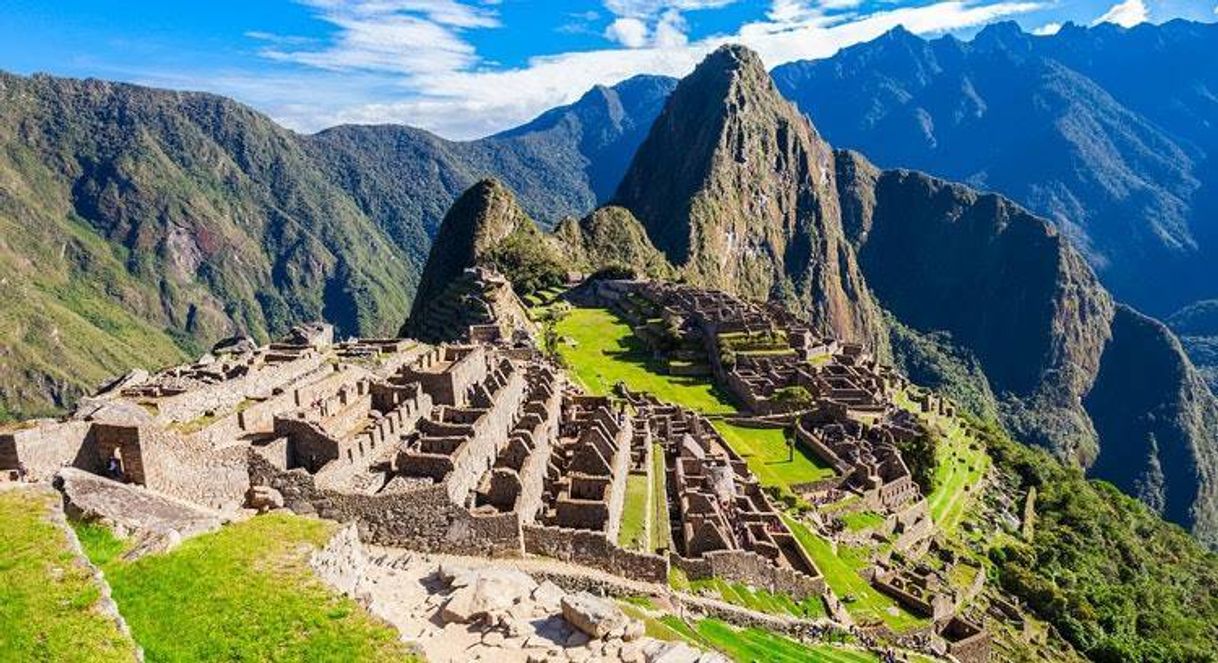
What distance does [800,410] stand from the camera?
2712 inches

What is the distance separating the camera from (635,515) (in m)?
32.9

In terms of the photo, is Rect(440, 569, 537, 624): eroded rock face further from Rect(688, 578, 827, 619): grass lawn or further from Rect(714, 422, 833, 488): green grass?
Rect(714, 422, 833, 488): green grass

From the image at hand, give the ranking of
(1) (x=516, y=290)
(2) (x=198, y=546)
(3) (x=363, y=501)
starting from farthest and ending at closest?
(1) (x=516, y=290)
(3) (x=363, y=501)
(2) (x=198, y=546)

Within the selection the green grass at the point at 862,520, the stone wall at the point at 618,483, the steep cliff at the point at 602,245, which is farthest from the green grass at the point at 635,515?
the steep cliff at the point at 602,245

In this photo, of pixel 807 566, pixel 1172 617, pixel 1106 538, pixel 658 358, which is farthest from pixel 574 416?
pixel 1106 538

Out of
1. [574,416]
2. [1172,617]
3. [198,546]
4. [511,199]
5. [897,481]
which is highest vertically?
[511,199]

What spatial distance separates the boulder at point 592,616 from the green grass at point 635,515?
35.6 ft

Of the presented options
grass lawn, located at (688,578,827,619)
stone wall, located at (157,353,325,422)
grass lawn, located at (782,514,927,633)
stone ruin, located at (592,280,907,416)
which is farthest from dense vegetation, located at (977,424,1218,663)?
stone wall, located at (157,353,325,422)

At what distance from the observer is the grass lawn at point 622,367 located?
231ft

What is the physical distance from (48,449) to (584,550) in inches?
580

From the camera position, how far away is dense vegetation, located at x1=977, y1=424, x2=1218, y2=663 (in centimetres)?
5509

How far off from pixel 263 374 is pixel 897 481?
40837mm

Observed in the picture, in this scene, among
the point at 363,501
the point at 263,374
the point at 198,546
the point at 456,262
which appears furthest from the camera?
the point at 456,262

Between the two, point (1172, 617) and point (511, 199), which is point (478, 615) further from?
point (511, 199)
